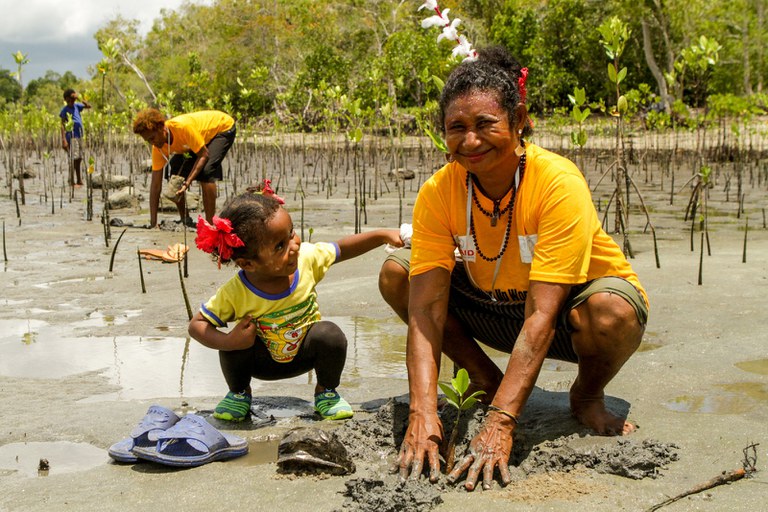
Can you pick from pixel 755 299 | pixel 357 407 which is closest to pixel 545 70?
pixel 755 299

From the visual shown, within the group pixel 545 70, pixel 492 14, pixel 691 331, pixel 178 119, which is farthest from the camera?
pixel 492 14

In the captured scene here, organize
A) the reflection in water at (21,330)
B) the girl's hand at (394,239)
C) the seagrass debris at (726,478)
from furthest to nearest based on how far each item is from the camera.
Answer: the reflection in water at (21,330)
the girl's hand at (394,239)
the seagrass debris at (726,478)

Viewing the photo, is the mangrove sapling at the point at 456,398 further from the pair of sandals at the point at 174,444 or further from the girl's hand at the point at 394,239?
the girl's hand at the point at 394,239

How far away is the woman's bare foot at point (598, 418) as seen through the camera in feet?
9.50

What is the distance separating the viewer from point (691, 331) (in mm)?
4312

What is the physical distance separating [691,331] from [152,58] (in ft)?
150

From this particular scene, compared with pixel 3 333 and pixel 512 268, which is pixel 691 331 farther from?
pixel 3 333

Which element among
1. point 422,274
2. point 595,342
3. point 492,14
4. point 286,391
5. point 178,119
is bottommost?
point 286,391

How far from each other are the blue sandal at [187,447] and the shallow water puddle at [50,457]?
220 millimetres

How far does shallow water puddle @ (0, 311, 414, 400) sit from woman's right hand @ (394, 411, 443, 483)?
2.73 feet

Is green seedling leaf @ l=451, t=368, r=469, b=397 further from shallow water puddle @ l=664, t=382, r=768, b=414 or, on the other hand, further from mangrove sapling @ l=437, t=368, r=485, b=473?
shallow water puddle @ l=664, t=382, r=768, b=414

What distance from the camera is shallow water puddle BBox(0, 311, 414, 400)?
384 cm

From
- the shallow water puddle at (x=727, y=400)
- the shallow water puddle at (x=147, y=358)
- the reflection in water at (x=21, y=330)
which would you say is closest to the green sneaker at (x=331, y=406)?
the shallow water puddle at (x=147, y=358)

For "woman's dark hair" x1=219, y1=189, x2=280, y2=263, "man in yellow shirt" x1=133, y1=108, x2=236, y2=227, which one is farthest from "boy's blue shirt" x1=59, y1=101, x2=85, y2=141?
"woman's dark hair" x1=219, y1=189, x2=280, y2=263
